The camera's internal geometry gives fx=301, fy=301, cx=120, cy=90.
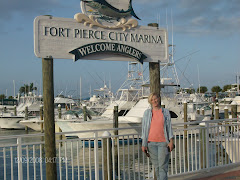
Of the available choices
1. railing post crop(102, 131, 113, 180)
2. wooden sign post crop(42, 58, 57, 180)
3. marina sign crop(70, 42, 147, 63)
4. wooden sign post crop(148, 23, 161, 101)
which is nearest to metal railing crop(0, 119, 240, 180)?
railing post crop(102, 131, 113, 180)

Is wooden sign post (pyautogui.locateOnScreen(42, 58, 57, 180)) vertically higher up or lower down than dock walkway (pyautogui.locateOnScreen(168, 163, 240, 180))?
higher up

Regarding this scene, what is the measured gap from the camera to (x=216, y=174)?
22.9 ft

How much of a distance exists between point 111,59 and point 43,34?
1.46m

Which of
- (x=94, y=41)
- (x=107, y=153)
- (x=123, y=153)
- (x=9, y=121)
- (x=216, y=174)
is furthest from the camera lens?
(x=9, y=121)

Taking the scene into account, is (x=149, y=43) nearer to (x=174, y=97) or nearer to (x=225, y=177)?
(x=225, y=177)

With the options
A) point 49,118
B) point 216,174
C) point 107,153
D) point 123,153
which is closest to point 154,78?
point 123,153

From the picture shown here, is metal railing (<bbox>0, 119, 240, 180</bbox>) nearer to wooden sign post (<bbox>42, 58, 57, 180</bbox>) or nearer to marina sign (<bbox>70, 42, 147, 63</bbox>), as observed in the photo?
wooden sign post (<bbox>42, 58, 57, 180</bbox>)

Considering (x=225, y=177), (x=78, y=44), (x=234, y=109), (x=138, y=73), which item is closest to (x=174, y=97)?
(x=138, y=73)

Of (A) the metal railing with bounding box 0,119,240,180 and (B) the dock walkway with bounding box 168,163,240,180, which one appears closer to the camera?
(A) the metal railing with bounding box 0,119,240,180

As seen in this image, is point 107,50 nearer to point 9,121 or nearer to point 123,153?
point 123,153

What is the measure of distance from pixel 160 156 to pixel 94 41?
8.29 feet

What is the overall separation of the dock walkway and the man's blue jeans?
1.90 m

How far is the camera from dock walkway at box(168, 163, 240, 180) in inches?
261

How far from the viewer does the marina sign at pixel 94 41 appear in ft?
17.6
